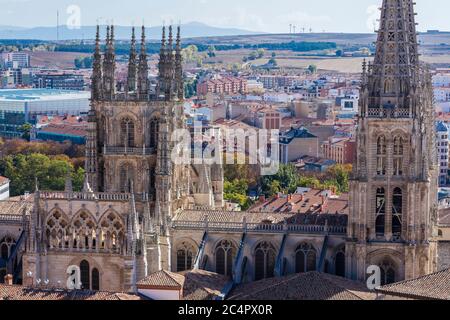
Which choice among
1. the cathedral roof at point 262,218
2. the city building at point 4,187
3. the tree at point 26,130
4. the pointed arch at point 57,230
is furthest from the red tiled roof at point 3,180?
the tree at point 26,130

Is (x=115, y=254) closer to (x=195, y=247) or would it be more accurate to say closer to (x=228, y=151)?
(x=195, y=247)

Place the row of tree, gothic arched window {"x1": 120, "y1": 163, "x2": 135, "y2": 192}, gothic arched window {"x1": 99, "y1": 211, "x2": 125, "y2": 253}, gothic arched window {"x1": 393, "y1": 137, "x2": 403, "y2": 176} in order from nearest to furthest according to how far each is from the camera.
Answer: gothic arched window {"x1": 99, "y1": 211, "x2": 125, "y2": 253}
gothic arched window {"x1": 393, "y1": 137, "x2": 403, "y2": 176}
gothic arched window {"x1": 120, "y1": 163, "x2": 135, "y2": 192}
the row of tree

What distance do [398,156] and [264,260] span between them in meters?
9.38

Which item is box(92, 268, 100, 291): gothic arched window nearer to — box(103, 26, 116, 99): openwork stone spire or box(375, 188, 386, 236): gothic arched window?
box(103, 26, 116, 99): openwork stone spire

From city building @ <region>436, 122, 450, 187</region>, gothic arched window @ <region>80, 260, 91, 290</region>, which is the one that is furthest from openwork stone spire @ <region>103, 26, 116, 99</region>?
city building @ <region>436, 122, 450, 187</region>

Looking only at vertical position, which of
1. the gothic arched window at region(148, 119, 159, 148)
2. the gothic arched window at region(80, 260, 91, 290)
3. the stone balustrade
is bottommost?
the gothic arched window at region(80, 260, 91, 290)

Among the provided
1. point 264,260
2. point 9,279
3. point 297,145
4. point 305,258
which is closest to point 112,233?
point 9,279

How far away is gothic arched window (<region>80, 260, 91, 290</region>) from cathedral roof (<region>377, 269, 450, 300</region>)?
1825 centimetres

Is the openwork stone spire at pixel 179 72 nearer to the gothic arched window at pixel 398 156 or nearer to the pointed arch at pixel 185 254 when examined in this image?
the pointed arch at pixel 185 254

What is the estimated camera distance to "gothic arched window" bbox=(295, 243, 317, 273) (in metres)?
72.7

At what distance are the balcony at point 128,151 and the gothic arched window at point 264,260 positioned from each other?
898 cm

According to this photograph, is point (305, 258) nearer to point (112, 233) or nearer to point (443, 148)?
point (112, 233)
